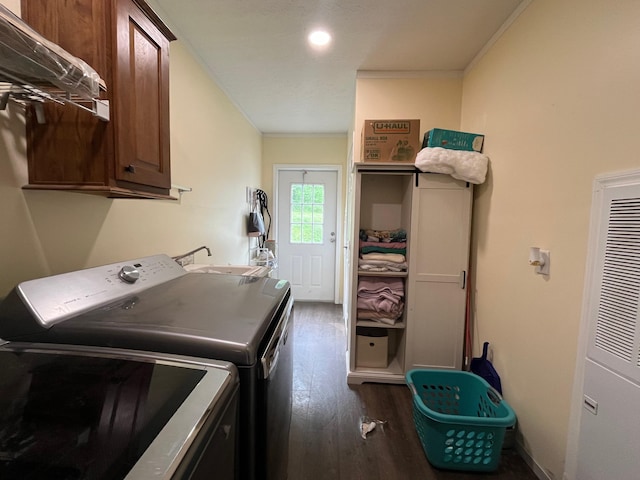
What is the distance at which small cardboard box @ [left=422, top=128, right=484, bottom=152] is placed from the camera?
2.04 meters

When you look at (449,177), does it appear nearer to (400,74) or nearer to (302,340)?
(400,74)

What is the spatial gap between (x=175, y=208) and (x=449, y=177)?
1.85 meters

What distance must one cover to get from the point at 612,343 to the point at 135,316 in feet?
5.26

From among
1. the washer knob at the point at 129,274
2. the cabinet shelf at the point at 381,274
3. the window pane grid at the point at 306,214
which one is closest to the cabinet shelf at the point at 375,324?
the cabinet shelf at the point at 381,274

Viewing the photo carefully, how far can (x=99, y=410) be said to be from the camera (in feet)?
1.88

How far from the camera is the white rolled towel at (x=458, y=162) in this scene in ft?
6.47

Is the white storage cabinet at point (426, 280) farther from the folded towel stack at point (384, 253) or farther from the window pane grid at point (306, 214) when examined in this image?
the window pane grid at point (306, 214)

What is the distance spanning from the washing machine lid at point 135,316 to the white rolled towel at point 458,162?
1447 millimetres

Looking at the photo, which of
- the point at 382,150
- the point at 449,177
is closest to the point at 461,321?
the point at 449,177

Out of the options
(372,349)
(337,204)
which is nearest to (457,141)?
(372,349)

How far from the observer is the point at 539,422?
1.47 m

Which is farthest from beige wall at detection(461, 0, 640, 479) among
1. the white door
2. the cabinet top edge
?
the white door

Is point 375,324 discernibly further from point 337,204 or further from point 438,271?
point 337,204

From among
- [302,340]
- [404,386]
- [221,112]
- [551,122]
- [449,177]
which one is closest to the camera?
[551,122]
